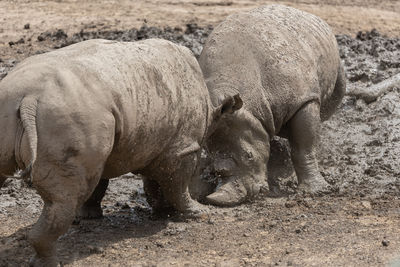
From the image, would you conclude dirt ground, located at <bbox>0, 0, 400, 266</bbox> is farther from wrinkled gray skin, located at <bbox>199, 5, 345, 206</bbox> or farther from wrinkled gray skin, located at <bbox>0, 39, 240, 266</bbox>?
wrinkled gray skin, located at <bbox>0, 39, 240, 266</bbox>

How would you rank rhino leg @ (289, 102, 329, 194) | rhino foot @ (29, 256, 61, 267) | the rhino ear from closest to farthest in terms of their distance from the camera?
rhino foot @ (29, 256, 61, 267), the rhino ear, rhino leg @ (289, 102, 329, 194)

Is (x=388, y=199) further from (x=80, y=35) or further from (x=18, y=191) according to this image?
(x=80, y=35)

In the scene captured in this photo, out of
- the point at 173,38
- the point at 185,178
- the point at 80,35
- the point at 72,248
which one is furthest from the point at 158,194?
the point at 80,35

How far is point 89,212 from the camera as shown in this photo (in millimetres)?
7926

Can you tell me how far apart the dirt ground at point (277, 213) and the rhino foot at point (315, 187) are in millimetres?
66

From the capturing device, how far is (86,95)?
6.12 meters

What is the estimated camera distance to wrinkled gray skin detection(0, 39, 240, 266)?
5926 mm

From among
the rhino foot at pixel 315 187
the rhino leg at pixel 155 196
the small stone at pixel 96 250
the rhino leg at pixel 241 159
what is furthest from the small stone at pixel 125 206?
the rhino foot at pixel 315 187

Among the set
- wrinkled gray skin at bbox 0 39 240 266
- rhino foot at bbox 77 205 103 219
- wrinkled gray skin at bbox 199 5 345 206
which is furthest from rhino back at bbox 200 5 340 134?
rhino foot at bbox 77 205 103 219

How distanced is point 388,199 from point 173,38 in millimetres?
4358

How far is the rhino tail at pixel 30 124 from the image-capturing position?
5.74m

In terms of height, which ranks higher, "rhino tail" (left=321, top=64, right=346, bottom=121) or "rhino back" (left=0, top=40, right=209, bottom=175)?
"rhino back" (left=0, top=40, right=209, bottom=175)

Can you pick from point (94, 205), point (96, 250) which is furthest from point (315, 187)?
point (96, 250)

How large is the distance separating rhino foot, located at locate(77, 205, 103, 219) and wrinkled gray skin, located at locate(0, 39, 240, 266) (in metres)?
0.71
